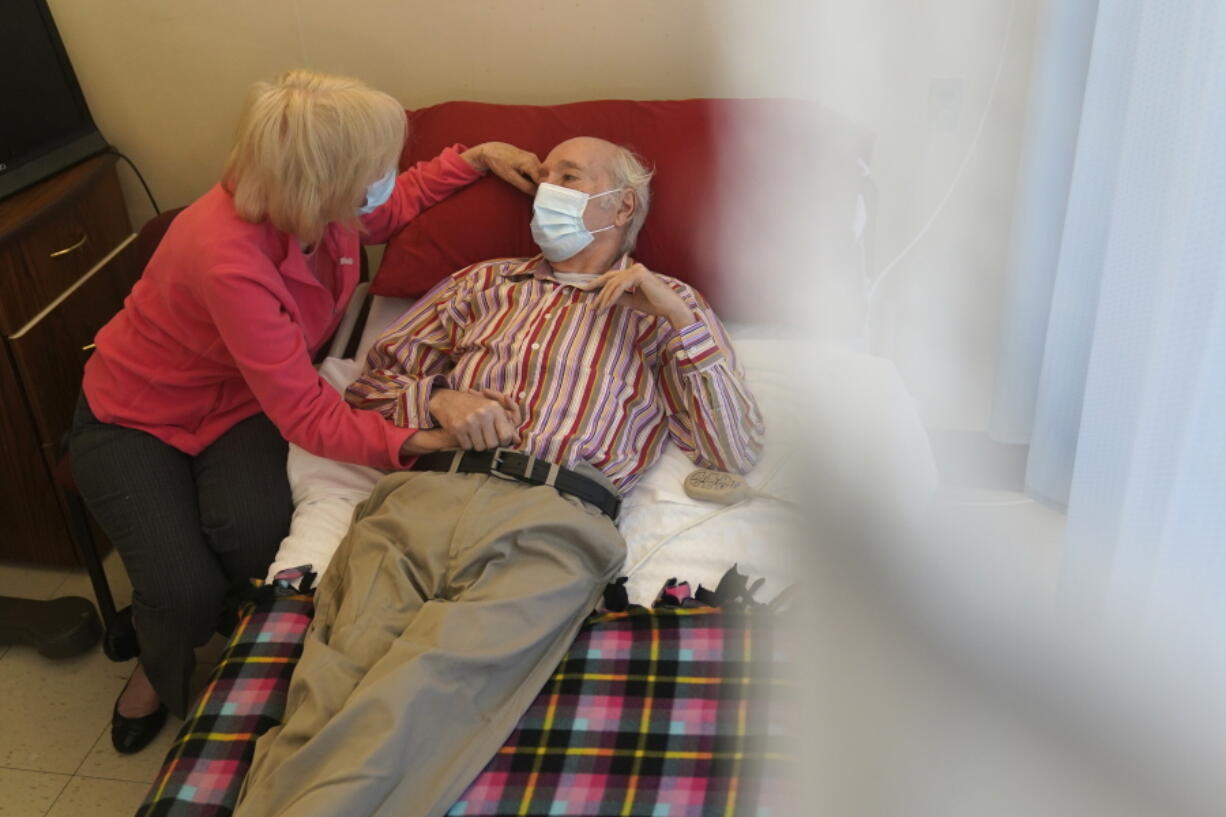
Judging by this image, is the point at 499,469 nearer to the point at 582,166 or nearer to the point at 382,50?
the point at 582,166

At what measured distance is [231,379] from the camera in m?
1.65

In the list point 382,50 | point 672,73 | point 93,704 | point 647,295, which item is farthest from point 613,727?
point 382,50

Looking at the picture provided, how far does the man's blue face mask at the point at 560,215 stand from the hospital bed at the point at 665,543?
15 centimetres

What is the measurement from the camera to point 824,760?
105 cm

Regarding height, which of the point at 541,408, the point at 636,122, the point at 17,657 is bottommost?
the point at 17,657

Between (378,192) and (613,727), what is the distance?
83 cm

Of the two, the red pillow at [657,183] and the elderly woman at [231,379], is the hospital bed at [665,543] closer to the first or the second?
the red pillow at [657,183]

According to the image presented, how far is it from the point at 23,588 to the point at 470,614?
4.24ft

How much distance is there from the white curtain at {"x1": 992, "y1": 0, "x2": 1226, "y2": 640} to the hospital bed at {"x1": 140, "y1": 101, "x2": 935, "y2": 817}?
0.30 m

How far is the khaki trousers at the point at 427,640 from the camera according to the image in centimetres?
109

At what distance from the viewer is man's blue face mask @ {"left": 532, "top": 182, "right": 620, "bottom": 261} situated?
1656 mm

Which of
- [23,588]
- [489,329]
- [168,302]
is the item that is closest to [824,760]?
[489,329]

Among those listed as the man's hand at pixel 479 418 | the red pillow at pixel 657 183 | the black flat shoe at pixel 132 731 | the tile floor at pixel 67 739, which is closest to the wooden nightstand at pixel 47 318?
the tile floor at pixel 67 739

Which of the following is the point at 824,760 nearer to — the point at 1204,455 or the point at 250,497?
the point at 1204,455
